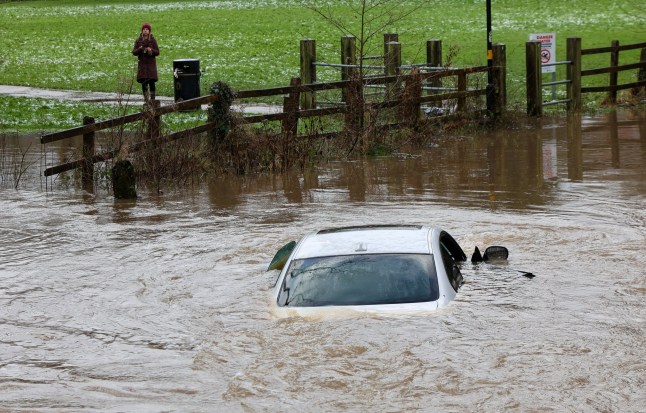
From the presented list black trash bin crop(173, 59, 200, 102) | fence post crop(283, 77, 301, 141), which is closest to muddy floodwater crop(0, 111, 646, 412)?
fence post crop(283, 77, 301, 141)

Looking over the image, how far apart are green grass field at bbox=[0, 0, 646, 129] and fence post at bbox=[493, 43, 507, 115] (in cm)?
425

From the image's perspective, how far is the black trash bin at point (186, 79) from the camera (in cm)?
2773

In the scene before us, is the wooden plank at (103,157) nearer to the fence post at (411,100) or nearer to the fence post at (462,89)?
the fence post at (411,100)

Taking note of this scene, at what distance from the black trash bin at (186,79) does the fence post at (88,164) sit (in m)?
9.97

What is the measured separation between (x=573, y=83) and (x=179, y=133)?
11975mm

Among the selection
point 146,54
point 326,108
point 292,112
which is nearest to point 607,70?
point 326,108

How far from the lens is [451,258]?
10.4 meters

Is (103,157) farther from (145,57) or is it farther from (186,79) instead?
(186,79)

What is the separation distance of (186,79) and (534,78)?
8.02m

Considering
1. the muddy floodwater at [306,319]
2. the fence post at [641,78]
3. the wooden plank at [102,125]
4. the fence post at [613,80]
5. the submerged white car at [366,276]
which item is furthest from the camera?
the fence post at [641,78]

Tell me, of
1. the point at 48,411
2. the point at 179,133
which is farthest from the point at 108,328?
the point at 179,133

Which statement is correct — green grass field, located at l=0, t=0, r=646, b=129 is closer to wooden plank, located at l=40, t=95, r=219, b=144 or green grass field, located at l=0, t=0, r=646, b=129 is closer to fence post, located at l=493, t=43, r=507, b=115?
fence post, located at l=493, t=43, r=507, b=115

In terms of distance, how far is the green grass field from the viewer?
124 feet

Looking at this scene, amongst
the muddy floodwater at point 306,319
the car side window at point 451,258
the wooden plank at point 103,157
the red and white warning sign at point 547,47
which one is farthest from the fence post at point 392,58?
the car side window at point 451,258
